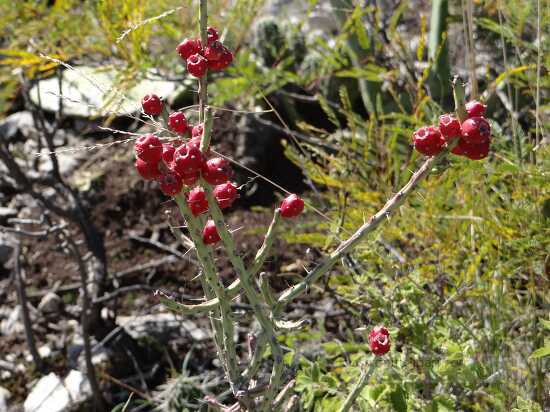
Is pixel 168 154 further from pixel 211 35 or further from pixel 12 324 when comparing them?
pixel 12 324

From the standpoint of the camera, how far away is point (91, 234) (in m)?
2.77

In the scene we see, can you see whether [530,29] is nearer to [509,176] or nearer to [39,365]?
[509,176]

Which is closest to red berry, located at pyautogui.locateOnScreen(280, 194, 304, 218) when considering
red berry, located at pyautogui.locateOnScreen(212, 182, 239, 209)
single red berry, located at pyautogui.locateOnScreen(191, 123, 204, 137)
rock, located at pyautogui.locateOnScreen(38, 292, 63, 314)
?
red berry, located at pyautogui.locateOnScreen(212, 182, 239, 209)

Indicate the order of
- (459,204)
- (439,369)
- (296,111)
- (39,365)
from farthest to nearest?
(296,111)
(39,365)
(459,204)
(439,369)

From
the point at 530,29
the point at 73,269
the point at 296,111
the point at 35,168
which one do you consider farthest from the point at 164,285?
the point at 530,29

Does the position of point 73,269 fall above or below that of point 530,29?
below

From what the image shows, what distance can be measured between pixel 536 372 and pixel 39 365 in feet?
6.43

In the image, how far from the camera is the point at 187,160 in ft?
3.26

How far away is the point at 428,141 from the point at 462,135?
2.1 inches

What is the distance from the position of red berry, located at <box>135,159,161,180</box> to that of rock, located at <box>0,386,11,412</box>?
199cm

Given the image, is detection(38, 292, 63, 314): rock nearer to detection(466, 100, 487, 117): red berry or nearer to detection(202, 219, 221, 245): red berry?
detection(202, 219, 221, 245): red berry

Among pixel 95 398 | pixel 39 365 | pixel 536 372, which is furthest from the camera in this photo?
pixel 39 365

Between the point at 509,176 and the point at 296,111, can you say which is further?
the point at 296,111

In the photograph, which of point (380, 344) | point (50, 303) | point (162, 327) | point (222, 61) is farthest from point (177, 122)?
point (50, 303)
